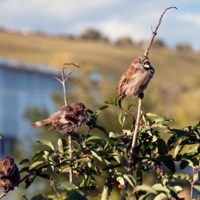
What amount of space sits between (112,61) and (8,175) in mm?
45493

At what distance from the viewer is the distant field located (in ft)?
67.1

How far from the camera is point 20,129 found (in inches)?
717

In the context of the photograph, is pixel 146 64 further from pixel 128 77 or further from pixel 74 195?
pixel 74 195

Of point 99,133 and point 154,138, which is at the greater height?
point 154,138

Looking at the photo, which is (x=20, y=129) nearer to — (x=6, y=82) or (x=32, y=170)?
(x=6, y=82)

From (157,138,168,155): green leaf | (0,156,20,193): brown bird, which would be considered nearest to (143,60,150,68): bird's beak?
(157,138,168,155): green leaf

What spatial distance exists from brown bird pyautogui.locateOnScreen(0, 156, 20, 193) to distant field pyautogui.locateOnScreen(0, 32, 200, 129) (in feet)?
52.1

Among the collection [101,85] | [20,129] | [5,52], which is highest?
[5,52]

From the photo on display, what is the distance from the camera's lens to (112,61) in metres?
46.4

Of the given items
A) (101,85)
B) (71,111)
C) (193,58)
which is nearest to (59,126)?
(71,111)

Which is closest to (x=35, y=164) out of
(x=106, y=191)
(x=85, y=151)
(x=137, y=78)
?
(x=85, y=151)

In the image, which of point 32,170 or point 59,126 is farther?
point 59,126

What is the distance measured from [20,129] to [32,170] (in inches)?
686

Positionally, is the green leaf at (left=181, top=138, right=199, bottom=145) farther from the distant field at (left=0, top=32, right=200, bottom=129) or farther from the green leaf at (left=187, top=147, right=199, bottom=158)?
the distant field at (left=0, top=32, right=200, bottom=129)
